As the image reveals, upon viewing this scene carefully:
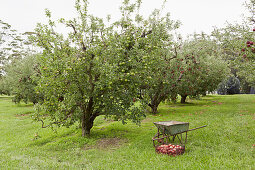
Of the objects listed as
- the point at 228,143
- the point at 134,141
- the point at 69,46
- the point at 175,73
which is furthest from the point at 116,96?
the point at 175,73

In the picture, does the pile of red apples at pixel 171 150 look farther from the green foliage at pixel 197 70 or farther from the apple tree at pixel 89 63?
the green foliage at pixel 197 70

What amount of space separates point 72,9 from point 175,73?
11097mm

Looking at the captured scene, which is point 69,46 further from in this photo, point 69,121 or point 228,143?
point 228,143

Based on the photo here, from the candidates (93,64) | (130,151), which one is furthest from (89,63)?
(130,151)

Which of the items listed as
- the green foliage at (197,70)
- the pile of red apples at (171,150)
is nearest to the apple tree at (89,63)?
the pile of red apples at (171,150)

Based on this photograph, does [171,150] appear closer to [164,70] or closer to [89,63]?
[89,63]

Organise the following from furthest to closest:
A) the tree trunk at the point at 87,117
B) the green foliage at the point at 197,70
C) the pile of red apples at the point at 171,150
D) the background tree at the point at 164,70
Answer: the green foliage at the point at 197,70, the background tree at the point at 164,70, the tree trunk at the point at 87,117, the pile of red apples at the point at 171,150

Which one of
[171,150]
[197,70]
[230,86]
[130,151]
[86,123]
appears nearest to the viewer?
[171,150]

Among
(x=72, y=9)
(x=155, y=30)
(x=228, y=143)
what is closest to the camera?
(x=228, y=143)

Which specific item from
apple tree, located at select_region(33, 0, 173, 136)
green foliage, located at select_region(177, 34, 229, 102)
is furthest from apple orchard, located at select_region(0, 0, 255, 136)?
green foliage, located at select_region(177, 34, 229, 102)

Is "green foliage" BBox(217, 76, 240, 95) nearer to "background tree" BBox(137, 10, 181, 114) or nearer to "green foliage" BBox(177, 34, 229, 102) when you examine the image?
"green foliage" BBox(177, 34, 229, 102)

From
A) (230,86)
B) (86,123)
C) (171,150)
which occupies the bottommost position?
(171,150)

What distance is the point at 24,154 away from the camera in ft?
29.3

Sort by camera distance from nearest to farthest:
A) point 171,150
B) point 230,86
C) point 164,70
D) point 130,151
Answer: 1. point 171,150
2. point 130,151
3. point 164,70
4. point 230,86
